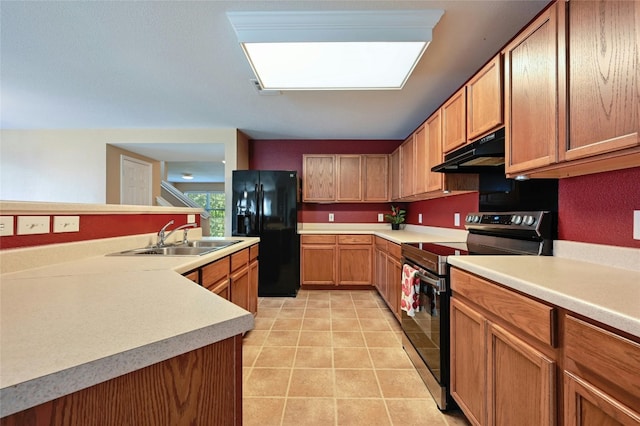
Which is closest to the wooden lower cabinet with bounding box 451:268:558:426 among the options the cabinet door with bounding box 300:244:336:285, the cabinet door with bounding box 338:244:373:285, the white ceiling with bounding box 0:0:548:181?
the white ceiling with bounding box 0:0:548:181

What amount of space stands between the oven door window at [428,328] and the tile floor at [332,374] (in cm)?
19

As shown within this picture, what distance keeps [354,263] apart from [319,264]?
48 cm

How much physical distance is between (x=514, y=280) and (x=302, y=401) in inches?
52.0

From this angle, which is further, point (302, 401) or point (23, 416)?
point (302, 401)

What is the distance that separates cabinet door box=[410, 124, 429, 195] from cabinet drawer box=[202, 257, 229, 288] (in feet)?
6.53

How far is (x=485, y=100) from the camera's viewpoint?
1695 mm

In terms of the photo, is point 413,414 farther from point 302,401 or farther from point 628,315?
point 628,315

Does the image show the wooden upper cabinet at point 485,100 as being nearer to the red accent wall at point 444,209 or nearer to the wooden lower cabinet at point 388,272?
the red accent wall at point 444,209

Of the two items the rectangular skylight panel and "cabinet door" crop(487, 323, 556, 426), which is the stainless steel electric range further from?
the rectangular skylight panel

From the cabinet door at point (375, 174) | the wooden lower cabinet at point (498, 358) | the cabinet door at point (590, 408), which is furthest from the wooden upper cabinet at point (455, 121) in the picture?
the cabinet door at point (375, 174)

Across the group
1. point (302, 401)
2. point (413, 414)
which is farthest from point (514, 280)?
point (302, 401)

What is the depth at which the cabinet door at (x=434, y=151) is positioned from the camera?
236 centimetres

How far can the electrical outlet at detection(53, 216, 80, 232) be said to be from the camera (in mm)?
1337

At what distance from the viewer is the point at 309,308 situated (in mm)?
3092
